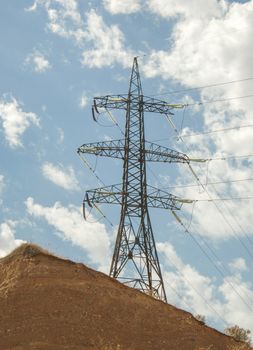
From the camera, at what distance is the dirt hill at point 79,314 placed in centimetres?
1403

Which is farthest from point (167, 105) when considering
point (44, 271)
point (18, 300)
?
point (18, 300)

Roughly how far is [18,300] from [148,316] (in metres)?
4.38

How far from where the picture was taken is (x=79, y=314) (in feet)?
50.7

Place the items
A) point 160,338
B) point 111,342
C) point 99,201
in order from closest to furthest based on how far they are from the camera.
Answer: point 111,342 < point 160,338 < point 99,201

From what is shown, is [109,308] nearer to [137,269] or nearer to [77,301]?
[77,301]

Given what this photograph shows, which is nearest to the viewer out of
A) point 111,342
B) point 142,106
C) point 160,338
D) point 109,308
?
point 111,342

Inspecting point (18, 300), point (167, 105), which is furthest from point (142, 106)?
point (18, 300)

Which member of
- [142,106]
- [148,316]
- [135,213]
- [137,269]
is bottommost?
[148,316]

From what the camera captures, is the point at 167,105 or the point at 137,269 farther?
the point at 167,105

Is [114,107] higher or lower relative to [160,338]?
higher

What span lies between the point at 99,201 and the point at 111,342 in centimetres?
1701

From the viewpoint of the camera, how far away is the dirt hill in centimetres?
1403

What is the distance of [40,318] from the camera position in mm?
14812

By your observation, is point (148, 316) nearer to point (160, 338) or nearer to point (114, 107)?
point (160, 338)
